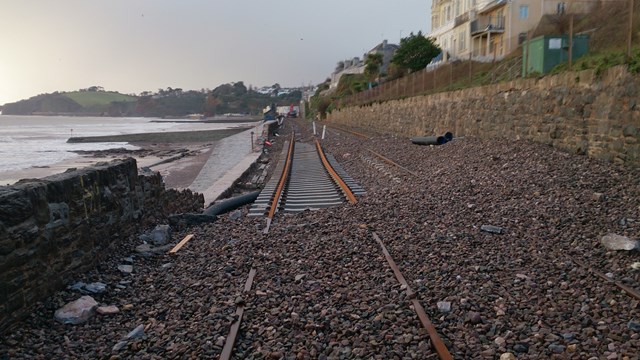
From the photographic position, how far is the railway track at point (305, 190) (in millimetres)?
10172

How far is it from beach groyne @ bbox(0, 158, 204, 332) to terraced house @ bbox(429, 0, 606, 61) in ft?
73.6

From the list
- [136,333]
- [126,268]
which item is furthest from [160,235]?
[136,333]

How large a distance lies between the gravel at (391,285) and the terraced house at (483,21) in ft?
65.6

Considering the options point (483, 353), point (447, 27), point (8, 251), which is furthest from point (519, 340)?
point (447, 27)

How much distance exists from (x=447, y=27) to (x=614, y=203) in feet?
160

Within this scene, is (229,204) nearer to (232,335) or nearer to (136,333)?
(136,333)

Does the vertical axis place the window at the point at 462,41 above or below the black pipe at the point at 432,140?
above

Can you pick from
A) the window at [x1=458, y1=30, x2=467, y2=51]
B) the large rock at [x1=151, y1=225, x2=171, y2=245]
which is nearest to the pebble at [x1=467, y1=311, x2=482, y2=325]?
the large rock at [x1=151, y1=225, x2=171, y2=245]

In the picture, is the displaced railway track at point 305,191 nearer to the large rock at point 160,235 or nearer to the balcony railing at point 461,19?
the large rock at point 160,235

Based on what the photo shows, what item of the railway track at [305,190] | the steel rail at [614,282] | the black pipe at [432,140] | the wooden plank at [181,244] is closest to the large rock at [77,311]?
the wooden plank at [181,244]

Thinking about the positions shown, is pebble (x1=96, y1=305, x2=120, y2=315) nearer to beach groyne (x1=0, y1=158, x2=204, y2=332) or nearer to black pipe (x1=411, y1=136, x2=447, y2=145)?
beach groyne (x1=0, y1=158, x2=204, y2=332)

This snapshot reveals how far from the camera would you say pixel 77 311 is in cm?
489

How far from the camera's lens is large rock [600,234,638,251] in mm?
5634

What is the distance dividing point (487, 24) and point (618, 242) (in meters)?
41.0
